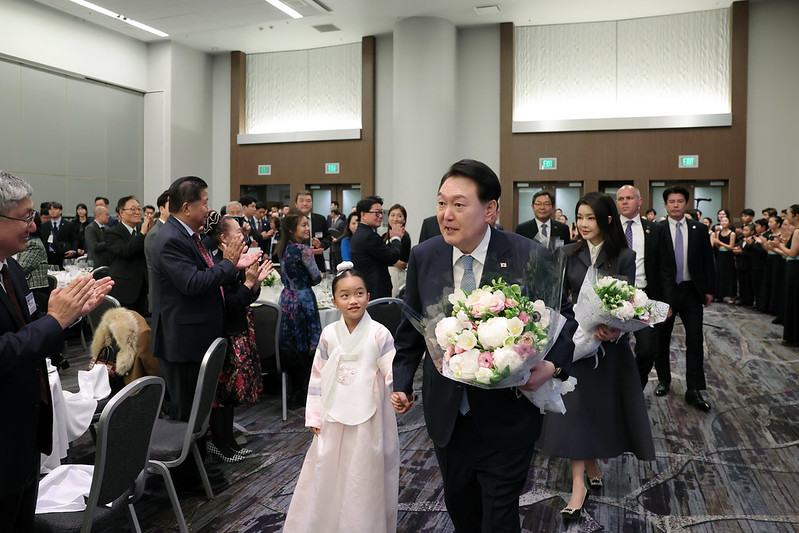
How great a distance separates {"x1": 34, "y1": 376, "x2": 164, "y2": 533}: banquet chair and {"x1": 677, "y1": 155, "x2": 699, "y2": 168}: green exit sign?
1309 cm

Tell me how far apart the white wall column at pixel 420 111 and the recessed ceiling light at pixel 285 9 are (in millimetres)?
2215

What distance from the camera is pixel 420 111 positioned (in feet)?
43.2

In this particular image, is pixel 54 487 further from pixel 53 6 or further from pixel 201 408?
pixel 53 6

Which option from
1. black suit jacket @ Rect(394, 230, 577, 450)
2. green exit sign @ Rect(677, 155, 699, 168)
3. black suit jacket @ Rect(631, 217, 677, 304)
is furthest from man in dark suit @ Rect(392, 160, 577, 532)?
green exit sign @ Rect(677, 155, 699, 168)

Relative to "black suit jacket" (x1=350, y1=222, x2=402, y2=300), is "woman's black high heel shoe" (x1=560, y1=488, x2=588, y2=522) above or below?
below

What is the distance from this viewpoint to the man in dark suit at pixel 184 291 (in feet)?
11.0

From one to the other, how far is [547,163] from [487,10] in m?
3.55

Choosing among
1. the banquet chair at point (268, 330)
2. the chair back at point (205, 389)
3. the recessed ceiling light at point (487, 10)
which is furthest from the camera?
the recessed ceiling light at point (487, 10)

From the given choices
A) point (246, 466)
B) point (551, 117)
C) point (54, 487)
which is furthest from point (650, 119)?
point (54, 487)

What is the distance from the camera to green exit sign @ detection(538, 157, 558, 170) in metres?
13.8

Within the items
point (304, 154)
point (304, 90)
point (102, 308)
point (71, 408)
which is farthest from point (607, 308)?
point (304, 90)

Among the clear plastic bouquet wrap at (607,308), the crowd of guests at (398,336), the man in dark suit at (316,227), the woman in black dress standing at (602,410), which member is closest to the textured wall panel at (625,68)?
the man in dark suit at (316,227)

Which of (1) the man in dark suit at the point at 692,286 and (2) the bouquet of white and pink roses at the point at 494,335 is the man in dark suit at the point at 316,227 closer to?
(1) the man in dark suit at the point at 692,286

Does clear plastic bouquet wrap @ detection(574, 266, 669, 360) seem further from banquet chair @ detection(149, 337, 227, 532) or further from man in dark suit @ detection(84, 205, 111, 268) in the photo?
man in dark suit @ detection(84, 205, 111, 268)
